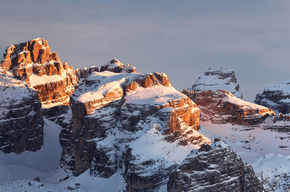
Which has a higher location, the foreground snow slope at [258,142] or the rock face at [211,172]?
the rock face at [211,172]

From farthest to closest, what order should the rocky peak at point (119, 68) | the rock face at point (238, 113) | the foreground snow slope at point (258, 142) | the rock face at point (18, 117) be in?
the rock face at point (238, 113), the rocky peak at point (119, 68), the rock face at point (18, 117), the foreground snow slope at point (258, 142)

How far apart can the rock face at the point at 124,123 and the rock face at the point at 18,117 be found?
17100 millimetres

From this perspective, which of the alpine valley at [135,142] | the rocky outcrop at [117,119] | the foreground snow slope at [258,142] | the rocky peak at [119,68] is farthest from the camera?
the rocky peak at [119,68]

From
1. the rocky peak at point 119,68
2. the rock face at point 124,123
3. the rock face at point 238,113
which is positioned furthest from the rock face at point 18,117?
the rock face at point 238,113

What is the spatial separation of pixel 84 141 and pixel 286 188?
6551cm

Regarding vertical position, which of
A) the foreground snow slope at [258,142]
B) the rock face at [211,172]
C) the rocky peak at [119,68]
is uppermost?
the rocky peak at [119,68]

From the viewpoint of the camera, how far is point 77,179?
148 m

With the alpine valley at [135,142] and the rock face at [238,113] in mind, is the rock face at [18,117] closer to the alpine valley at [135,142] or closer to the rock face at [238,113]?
the alpine valley at [135,142]

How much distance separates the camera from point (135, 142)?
13150 centimetres

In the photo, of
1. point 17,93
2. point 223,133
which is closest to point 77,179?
point 17,93

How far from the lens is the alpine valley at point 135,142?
11588cm

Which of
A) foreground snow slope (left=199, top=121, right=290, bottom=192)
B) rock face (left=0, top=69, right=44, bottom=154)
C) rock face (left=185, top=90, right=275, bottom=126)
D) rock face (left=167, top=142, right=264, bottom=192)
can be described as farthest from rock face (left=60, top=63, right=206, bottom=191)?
rock face (left=185, top=90, right=275, bottom=126)

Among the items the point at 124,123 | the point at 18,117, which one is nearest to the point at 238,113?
the point at 124,123

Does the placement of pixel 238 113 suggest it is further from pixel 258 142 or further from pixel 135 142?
pixel 135 142
